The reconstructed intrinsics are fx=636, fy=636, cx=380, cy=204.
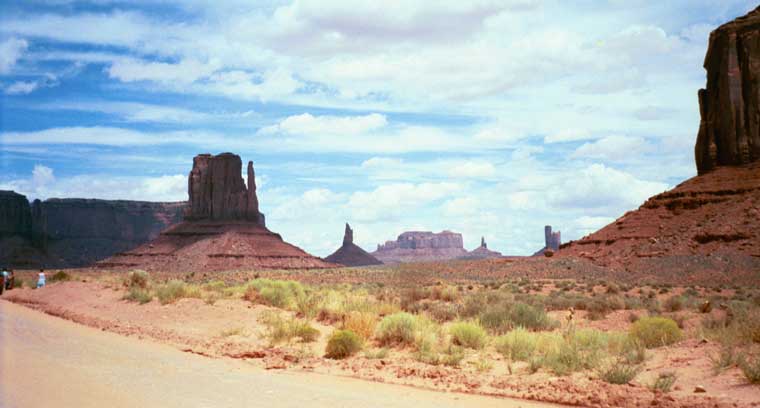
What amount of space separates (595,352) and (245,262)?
89.5 meters

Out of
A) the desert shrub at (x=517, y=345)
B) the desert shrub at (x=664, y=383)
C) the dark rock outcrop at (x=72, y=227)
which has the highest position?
the dark rock outcrop at (x=72, y=227)

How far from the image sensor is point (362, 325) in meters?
15.6

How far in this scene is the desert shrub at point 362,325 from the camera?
1527 cm

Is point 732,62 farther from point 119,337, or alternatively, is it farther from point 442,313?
point 119,337

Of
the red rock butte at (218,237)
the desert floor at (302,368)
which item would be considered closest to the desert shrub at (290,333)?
the desert floor at (302,368)

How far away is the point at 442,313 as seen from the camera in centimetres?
1933

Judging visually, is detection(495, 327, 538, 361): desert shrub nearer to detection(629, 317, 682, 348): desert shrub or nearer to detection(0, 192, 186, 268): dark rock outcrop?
detection(629, 317, 682, 348): desert shrub

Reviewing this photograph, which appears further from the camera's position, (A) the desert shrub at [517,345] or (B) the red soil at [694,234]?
(B) the red soil at [694,234]

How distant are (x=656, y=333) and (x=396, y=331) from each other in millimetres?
5612

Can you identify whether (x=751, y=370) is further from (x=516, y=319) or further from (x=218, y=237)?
(x=218, y=237)

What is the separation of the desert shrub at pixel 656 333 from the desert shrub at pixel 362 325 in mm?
5943

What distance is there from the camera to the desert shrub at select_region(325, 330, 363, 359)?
1355 cm

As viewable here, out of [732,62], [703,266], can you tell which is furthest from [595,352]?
[732,62]

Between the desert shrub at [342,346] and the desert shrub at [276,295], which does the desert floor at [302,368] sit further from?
the desert shrub at [276,295]
